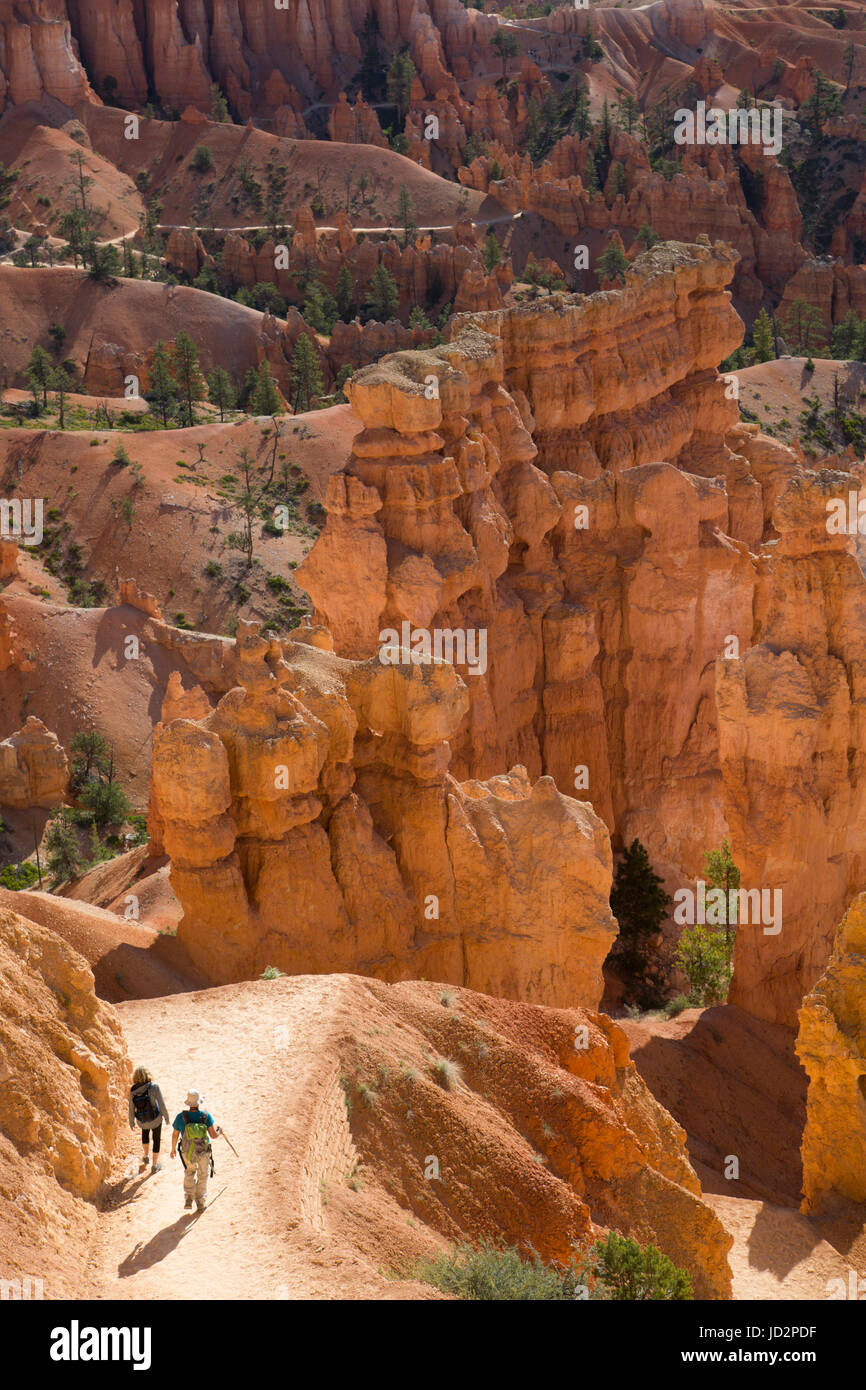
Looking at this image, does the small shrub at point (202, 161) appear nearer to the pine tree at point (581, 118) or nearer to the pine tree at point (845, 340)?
the pine tree at point (581, 118)

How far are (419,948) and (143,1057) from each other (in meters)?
7.23

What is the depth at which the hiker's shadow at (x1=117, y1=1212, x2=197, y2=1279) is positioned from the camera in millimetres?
12938

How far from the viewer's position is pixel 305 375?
8350cm

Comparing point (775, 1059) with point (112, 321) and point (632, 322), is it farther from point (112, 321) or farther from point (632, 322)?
point (112, 321)

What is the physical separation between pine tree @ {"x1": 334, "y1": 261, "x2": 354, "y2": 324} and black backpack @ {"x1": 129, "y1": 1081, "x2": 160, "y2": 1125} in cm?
8714

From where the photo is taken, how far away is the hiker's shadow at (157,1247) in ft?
42.4

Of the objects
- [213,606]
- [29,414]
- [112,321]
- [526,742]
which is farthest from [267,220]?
[526,742]

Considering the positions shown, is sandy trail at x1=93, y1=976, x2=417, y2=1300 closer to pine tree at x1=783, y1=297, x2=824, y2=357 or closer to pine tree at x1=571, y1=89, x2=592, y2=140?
pine tree at x1=783, y1=297, x2=824, y2=357

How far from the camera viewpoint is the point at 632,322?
41562 millimetres

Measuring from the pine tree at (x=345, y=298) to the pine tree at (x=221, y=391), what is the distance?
51.0 feet

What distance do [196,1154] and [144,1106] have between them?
48.0 inches

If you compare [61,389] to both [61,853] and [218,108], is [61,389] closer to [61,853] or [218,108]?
[61,853]

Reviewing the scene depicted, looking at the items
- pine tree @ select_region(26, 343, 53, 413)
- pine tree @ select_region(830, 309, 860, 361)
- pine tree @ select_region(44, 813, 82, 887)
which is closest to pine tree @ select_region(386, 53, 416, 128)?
pine tree @ select_region(830, 309, 860, 361)

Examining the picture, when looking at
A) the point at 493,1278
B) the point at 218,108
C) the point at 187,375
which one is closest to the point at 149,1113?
the point at 493,1278
